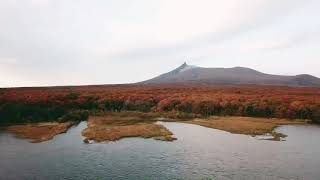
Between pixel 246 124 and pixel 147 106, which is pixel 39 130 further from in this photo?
pixel 147 106

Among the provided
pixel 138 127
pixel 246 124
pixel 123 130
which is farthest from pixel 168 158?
pixel 246 124

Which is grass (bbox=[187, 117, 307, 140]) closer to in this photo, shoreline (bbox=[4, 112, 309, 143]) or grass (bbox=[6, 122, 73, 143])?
shoreline (bbox=[4, 112, 309, 143])

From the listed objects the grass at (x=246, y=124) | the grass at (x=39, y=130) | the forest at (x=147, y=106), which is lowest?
the grass at (x=39, y=130)

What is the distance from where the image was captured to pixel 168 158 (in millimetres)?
42812

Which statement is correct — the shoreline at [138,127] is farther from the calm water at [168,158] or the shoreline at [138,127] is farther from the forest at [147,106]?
the forest at [147,106]

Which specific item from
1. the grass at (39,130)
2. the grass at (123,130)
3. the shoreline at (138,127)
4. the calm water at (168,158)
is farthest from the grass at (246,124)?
the grass at (39,130)

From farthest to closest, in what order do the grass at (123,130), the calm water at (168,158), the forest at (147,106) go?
the forest at (147,106) < the grass at (123,130) < the calm water at (168,158)

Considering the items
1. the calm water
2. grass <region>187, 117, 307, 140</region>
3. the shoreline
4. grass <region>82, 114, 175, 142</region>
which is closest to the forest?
the shoreline

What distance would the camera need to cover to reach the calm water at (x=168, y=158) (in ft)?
120

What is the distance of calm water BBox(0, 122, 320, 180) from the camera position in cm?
3672

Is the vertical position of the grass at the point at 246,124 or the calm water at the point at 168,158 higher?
the grass at the point at 246,124

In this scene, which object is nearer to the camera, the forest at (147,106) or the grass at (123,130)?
the grass at (123,130)

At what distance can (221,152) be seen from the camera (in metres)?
46.0

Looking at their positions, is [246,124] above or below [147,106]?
below
